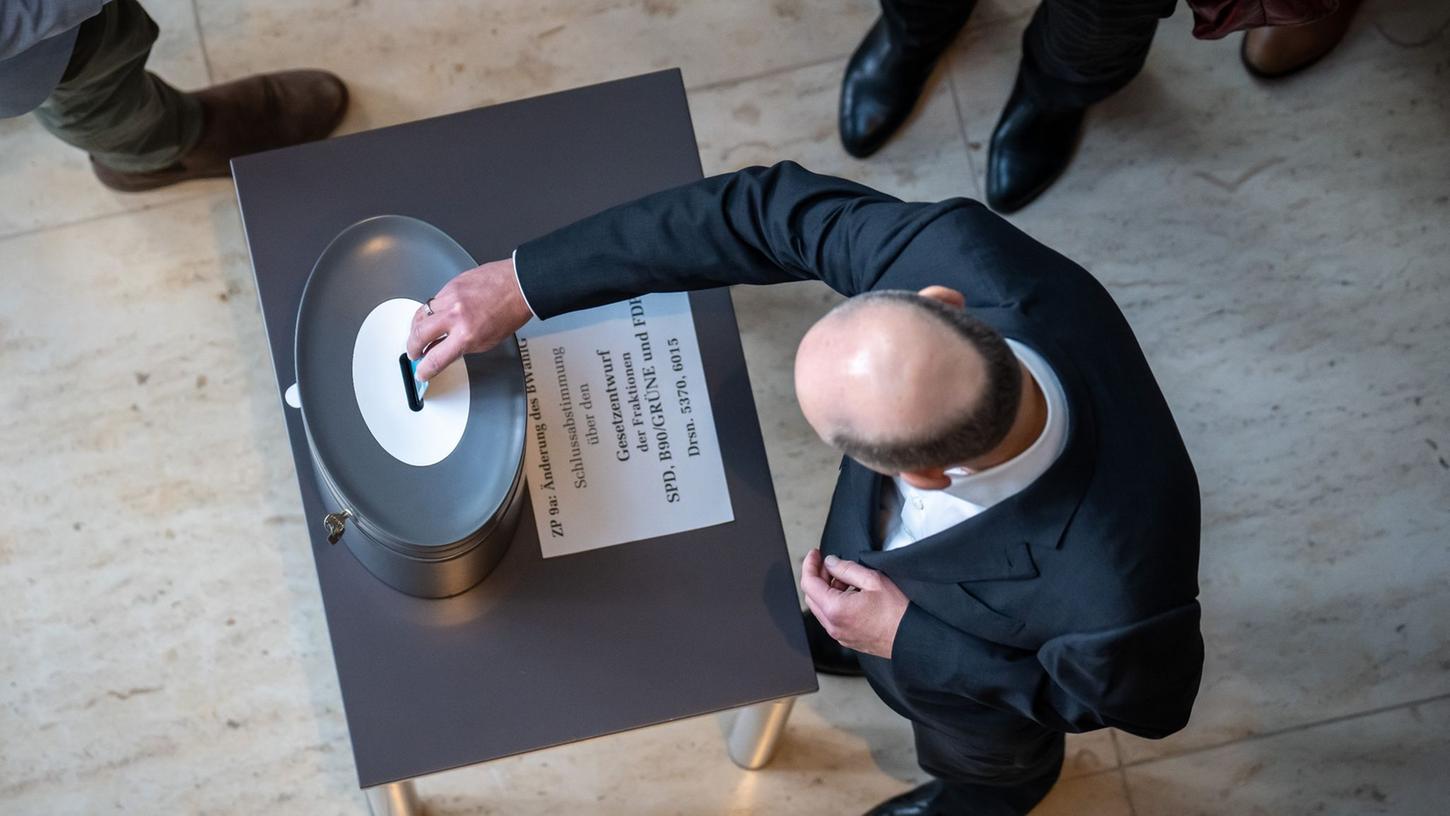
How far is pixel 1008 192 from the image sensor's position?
2.33m

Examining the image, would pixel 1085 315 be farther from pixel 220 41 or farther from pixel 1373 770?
pixel 220 41

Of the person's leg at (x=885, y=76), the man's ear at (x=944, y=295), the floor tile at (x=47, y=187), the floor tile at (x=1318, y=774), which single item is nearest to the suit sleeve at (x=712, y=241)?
the man's ear at (x=944, y=295)

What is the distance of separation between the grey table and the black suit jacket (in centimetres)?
15

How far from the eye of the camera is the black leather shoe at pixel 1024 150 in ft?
7.58

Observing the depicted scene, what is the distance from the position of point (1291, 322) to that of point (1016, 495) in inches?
56.5

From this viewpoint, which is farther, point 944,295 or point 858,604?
point 858,604

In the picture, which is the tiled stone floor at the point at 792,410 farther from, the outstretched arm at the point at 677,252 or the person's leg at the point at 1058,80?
the outstretched arm at the point at 677,252

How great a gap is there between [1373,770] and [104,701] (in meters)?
2.33

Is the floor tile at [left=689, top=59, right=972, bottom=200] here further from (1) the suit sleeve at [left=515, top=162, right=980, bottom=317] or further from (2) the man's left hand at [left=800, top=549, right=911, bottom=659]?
(2) the man's left hand at [left=800, top=549, right=911, bottom=659]

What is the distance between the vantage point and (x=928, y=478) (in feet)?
3.75

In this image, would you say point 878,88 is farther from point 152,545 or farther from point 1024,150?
point 152,545

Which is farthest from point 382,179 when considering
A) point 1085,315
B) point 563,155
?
point 1085,315

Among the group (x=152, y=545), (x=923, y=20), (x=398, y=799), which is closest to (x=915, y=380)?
(x=398, y=799)

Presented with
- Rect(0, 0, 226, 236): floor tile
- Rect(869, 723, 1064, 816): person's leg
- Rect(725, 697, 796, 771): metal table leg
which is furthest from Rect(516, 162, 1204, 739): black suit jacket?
Rect(0, 0, 226, 236): floor tile
